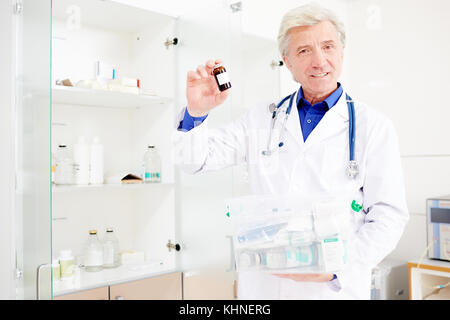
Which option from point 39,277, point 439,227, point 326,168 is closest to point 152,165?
point 39,277

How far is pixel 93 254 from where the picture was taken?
162 cm

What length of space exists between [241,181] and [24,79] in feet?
2.83

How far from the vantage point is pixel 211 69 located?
40.8 inches

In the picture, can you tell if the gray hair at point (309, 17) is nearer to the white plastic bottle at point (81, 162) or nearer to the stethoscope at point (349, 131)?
the stethoscope at point (349, 131)

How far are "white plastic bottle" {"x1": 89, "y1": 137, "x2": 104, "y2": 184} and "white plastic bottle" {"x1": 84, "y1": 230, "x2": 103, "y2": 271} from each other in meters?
0.22

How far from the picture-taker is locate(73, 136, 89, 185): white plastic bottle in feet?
5.27

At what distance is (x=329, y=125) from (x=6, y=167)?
96cm

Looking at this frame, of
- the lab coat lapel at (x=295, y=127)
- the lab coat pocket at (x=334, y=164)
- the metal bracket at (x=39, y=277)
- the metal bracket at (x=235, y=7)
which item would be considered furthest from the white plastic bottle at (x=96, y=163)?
the lab coat pocket at (x=334, y=164)

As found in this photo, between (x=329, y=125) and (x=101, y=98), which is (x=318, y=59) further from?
(x=101, y=98)

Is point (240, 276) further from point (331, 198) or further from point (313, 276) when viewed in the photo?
point (331, 198)

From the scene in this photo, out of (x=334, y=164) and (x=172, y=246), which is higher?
(x=334, y=164)

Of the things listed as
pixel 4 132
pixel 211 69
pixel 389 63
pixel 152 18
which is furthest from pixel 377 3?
pixel 4 132

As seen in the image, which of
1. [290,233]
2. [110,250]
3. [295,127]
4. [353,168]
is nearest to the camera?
[290,233]

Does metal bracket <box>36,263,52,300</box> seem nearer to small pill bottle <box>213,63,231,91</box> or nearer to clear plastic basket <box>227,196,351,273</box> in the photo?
clear plastic basket <box>227,196,351,273</box>
